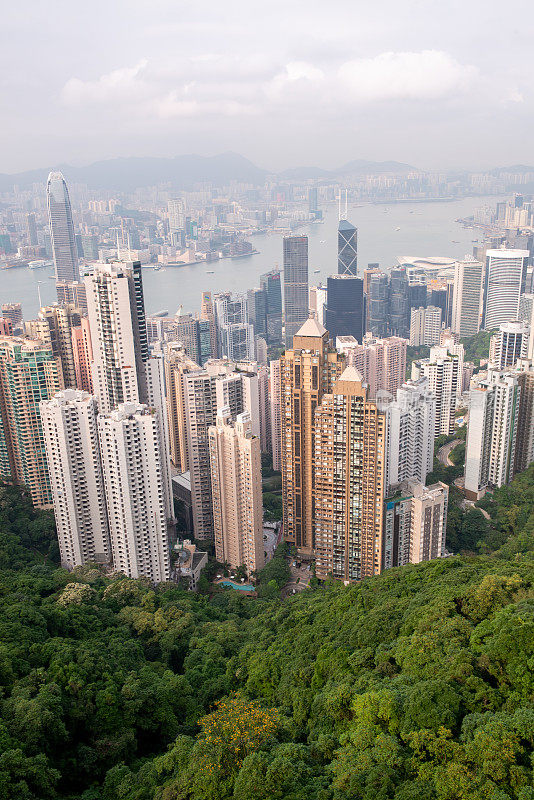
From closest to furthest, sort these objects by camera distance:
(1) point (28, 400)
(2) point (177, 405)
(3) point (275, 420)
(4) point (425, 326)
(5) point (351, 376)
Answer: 1. (5) point (351, 376)
2. (1) point (28, 400)
3. (2) point (177, 405)
4. (3) point (275, 420)
5. (4) point (425, 326)

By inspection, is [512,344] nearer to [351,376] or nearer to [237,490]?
[351,376]

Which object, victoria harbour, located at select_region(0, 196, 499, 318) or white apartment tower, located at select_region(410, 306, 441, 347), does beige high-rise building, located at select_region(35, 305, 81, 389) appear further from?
white apartment tower, located at select_region(410, 306, 441, 347)

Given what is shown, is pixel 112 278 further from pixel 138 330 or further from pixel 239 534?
pixel 239 534

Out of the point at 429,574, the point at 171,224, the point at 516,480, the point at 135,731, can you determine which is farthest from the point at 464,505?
the point at 171,224

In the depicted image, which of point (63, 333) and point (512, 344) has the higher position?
point (63, 333)

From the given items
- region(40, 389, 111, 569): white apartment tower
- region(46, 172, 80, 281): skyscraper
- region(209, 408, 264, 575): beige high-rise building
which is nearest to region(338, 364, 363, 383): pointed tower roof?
region(209, 408, 264, 575): beige high-rise building

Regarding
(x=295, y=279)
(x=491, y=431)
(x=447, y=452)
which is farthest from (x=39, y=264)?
(x=491, y=431)

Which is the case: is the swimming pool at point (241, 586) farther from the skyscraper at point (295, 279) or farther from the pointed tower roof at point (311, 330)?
the skyscraper at point (295, 279)
